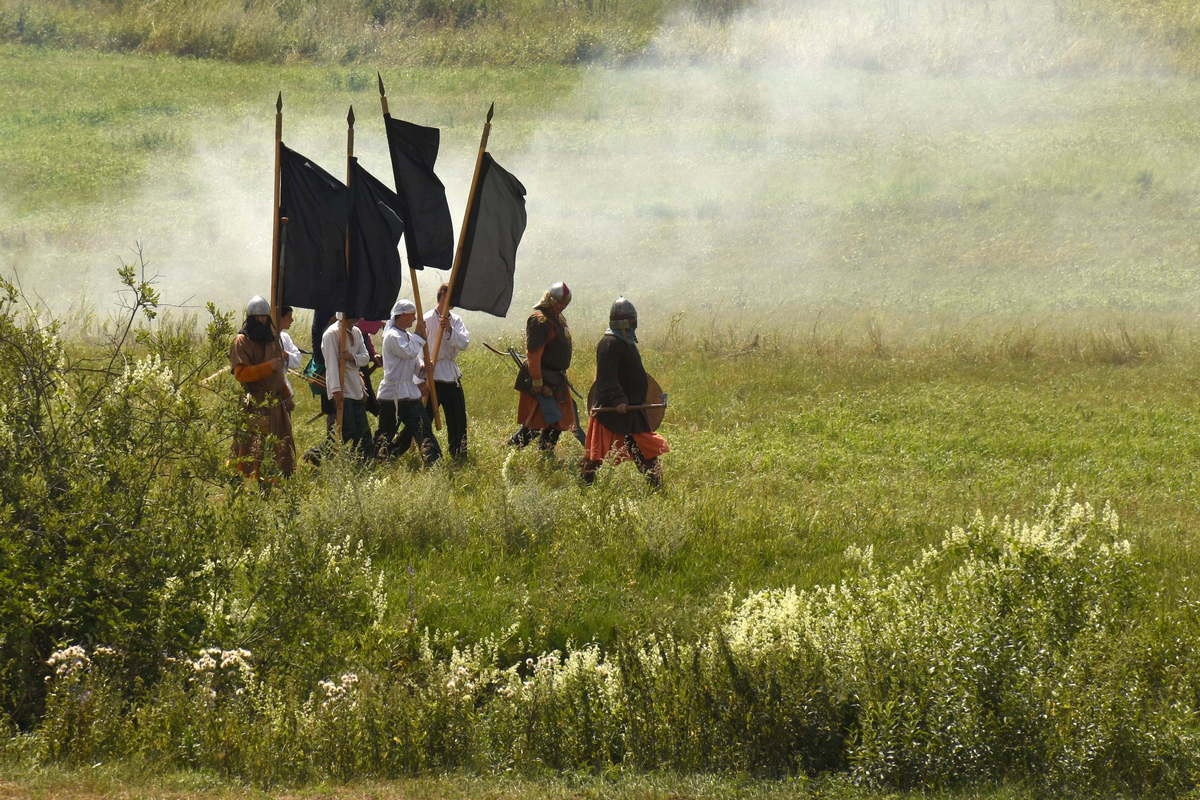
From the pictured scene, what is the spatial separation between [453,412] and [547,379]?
887 millimetres

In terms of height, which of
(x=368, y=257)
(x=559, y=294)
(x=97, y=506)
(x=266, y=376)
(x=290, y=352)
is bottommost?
(x=97, y=506)

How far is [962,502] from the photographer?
38.2 ft

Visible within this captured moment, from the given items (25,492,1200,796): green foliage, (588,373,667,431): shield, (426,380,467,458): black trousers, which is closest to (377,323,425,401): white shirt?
(426,380,467,458): black trousers

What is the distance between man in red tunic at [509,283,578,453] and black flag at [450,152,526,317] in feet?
1.58

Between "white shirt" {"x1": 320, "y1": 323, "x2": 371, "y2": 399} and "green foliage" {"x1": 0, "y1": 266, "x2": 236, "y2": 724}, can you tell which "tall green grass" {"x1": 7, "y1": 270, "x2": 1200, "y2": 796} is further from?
"white shirt" {"x1": 320, "y1": 323, "x2": 371, "y2": 399}

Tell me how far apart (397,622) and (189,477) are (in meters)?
1.65

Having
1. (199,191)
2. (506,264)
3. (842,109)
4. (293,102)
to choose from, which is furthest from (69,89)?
(506,264)

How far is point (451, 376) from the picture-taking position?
510 inches

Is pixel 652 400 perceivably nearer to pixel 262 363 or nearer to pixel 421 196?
pixel 421 196

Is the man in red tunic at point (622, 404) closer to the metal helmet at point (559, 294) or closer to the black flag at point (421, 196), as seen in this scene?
the metal helmet at point (559, 294)

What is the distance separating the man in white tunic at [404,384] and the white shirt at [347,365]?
215mm

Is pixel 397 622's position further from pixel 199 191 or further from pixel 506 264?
pixel 199 191

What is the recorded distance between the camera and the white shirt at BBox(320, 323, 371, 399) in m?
12.4

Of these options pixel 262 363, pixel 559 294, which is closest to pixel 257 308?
pixel 262 363
